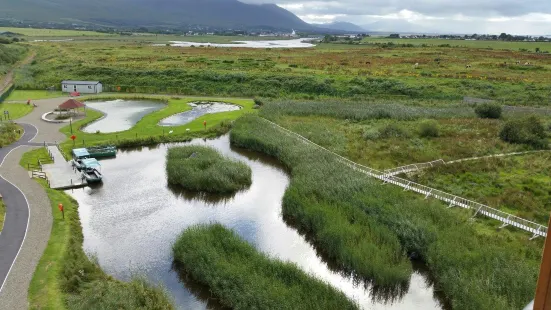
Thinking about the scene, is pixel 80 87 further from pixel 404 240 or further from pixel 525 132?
pixel 525 132

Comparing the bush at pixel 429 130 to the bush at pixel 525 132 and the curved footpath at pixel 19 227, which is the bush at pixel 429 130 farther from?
the curved footpath at pixel 19 227

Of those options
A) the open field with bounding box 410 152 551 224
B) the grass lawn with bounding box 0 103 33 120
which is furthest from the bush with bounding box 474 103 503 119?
the grass lawn with bounding box 0 103 33 120

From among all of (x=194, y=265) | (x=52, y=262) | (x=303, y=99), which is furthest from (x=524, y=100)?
(x=52, y=262)

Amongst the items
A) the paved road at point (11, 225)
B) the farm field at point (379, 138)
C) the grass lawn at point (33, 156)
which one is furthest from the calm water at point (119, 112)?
the paved road at point (11, 225)

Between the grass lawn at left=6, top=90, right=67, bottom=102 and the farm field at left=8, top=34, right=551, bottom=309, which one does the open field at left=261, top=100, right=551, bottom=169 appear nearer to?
the farm field at left=8, top=34, right=551, bottom=309

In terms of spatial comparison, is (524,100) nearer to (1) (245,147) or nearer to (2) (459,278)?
(1) (245,147)
